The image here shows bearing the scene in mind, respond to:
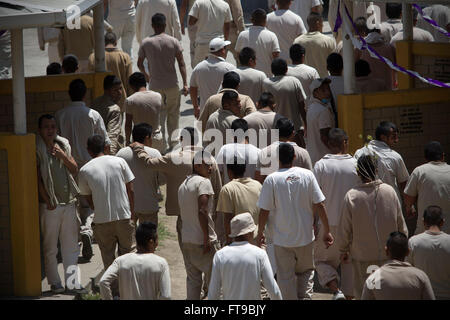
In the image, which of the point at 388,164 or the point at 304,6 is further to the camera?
the point at 304,6

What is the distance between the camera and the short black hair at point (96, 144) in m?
11.3

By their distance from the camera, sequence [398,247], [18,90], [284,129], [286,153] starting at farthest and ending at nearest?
[284,129] < [18,90] < [286,153] < [398,247]

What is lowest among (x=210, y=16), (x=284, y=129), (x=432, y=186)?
(x=432, y=186)

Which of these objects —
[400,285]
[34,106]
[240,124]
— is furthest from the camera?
[34,106]

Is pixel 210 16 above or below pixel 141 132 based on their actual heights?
above

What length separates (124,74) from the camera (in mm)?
15641

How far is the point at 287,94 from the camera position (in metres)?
13.7

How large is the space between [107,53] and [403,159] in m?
5.00

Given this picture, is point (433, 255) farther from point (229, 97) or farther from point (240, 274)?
point (229, 97)

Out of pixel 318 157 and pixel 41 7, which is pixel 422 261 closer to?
pixel 318 157

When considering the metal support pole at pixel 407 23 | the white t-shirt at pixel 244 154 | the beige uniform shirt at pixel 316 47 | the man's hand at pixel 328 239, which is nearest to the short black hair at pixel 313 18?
the beige uniform shirt at pixel 316 47

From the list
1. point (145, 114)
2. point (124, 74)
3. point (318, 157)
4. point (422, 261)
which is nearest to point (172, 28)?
point (124, 74)

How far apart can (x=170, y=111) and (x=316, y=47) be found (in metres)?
2.40

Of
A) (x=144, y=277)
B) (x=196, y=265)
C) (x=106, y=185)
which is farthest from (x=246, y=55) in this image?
(x=144, y=277)
